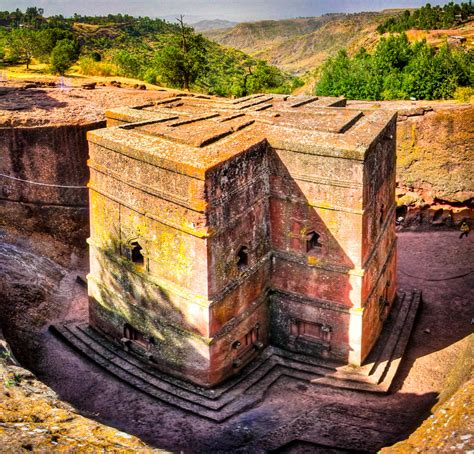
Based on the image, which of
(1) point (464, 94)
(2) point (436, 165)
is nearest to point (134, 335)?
(2) point (436, 165)

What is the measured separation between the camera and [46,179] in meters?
17.7

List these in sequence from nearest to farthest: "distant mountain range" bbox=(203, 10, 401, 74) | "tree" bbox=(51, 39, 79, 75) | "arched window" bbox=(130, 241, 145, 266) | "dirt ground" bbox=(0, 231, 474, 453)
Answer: "dirt ground" bbox=(0, 231, 474, 453)
"arched window" bbox=(130, 241, 145, 266)
"tree" bbox=(51, 39, 79, 75)
"distant mountain range" bbox=(203, 10, 401, 74)

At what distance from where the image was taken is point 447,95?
28.6 m

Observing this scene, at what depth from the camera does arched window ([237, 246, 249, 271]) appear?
12.9 meters

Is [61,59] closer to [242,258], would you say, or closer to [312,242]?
[242,258]

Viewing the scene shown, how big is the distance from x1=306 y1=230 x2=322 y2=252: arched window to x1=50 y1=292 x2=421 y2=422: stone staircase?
2.60m

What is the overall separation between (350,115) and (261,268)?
181 inches

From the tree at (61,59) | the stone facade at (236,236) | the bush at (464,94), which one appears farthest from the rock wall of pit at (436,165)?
the tree at (61,59)

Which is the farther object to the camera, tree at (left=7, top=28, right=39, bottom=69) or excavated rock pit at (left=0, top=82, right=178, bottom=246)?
tree at (left=7, top=28, right=39, bottom=69)

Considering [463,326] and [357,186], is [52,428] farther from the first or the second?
[463,326]

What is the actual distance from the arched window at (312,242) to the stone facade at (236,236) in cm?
3

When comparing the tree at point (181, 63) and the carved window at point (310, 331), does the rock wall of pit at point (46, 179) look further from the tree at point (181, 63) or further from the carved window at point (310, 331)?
the tree at point (181, 63)

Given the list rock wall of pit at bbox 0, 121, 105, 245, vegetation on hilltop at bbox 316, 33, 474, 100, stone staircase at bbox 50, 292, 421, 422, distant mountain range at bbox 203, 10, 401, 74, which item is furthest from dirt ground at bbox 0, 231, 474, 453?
distant mountain range at bbox 203, 10, 401, 74

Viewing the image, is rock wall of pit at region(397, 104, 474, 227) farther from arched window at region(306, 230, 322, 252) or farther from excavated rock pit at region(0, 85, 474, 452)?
arched window at region(306, 230, 322, 252)
